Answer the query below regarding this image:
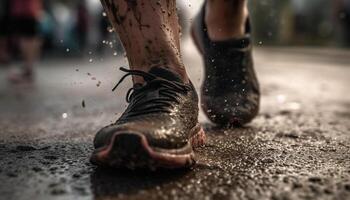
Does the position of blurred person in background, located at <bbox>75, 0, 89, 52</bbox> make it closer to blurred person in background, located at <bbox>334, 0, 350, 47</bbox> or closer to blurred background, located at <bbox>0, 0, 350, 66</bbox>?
blurred background, located at <bbox>0, 0, 350, 66</bbox>

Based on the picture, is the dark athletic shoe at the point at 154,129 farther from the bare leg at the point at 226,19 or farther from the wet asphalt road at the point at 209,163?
the bare leg at the point at 226,19

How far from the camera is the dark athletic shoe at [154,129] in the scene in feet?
4.43

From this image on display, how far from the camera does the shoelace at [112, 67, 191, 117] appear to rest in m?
1.53

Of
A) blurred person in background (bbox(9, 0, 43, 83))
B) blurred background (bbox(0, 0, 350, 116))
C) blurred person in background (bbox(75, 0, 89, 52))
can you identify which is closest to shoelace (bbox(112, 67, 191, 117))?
blurred background (bbox(0, 0, 350, 116))

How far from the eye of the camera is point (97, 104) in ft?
11.3

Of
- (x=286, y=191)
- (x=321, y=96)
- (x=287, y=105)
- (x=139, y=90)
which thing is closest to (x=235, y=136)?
(x=139, y=90)

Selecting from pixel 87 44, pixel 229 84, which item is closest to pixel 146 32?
pixel 229 84

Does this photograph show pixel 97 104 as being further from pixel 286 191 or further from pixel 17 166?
pixel 286 191

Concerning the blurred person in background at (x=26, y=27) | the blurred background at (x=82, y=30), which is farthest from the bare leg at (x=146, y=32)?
the blurred background at (x=82, y=30)

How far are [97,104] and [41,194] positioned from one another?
217cm

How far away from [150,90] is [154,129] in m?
0.21

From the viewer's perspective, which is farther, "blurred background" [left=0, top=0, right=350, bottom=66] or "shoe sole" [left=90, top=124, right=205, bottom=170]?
"blurred background" [left=0, top=0, right=350, bottom=66]

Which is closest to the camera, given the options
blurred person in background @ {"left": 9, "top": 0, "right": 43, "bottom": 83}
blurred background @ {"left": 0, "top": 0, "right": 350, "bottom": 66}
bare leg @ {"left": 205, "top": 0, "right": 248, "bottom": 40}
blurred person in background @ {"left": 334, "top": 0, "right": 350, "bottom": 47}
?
bare leg @ {"left": 205, "top": 0, "right": 248, "bottom": 40}

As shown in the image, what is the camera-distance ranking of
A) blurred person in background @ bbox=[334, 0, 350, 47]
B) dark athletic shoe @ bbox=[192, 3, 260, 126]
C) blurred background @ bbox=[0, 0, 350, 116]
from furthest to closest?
blurred person in background @ bbox=[334, 0, 350, 47], blurred background @ bbox=[0, 0, 350, 116], dark athletic shoe @ bbox=[192, 3, 260, 126]
